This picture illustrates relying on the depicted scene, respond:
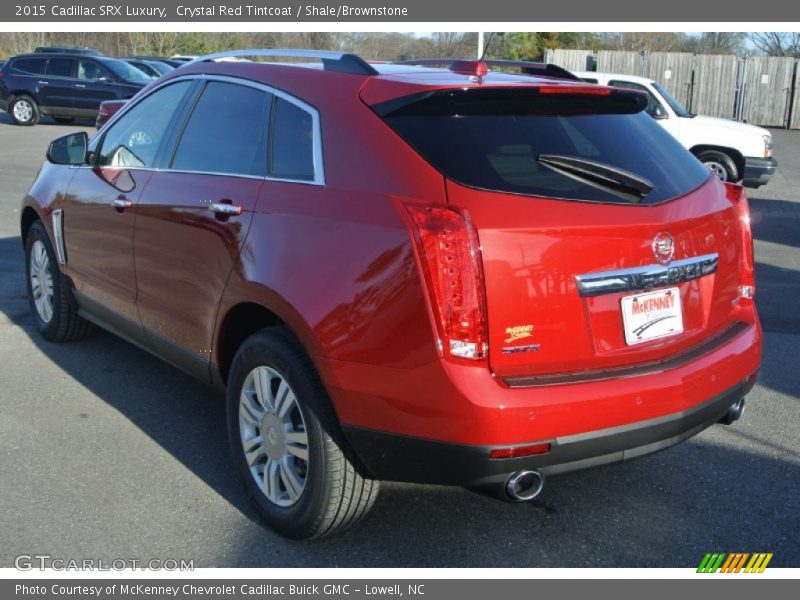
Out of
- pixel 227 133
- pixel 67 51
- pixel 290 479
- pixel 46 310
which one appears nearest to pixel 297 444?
pixel 290 479

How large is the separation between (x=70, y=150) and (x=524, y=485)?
3.50m

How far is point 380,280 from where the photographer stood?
2980mm

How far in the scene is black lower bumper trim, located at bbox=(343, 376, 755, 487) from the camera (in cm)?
293

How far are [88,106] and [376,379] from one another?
72.8 ft

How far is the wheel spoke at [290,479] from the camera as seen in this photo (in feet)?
11.3

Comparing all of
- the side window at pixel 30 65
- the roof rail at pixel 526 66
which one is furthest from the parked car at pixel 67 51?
the roof rail at pixel 526 66

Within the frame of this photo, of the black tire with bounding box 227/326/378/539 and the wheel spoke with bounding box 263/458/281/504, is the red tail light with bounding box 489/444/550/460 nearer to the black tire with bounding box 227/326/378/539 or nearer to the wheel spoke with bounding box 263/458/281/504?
the black tire with bounding box 227/326/378/539

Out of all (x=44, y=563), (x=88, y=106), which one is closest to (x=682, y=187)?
(x=44, y=563)

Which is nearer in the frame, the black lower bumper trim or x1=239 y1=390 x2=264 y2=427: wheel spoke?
the black lower bumper trim

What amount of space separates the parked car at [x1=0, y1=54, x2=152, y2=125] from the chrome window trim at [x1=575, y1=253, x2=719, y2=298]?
69.9 feet

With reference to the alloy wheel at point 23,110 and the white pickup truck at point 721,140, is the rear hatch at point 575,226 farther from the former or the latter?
the alloy wheel at point 23,110

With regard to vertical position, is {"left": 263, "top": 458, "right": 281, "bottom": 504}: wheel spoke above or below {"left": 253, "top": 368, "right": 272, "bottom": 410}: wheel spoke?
below

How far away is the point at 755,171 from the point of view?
1384 centimetres

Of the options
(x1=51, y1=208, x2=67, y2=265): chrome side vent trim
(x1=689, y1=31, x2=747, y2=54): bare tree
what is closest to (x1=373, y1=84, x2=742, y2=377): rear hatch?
(x1=51, y1=208, x2=67, y2=265): chrome side vent trim
